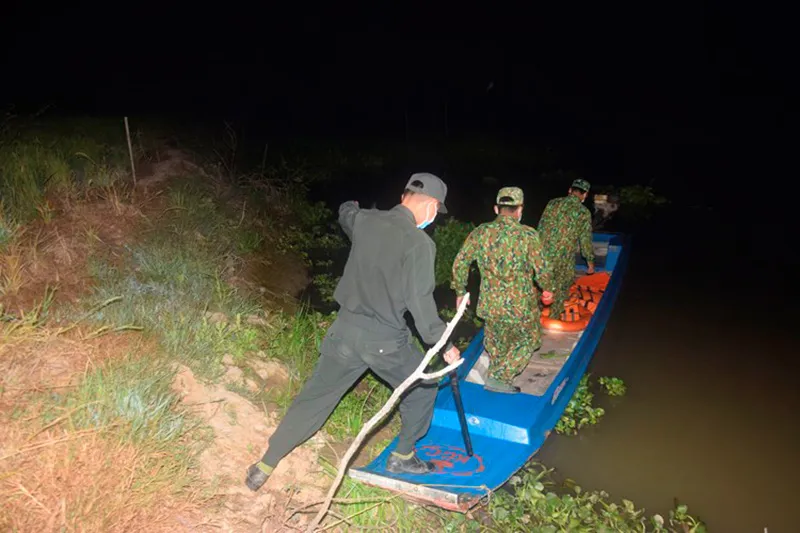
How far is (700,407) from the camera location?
7852 millimetres

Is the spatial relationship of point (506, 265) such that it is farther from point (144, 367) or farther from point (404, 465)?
point (144, 367)

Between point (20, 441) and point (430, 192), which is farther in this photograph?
point (430, 192)

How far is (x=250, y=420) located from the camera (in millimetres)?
5488

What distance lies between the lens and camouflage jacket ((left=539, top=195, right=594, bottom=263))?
777 centimetres

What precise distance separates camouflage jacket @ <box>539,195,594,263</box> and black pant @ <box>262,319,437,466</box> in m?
3.86

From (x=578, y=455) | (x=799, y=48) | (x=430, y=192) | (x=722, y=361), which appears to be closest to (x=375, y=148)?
(x=722, y=361)

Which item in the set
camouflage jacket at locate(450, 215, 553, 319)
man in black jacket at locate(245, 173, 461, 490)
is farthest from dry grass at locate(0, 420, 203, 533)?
camouflage jacket at locate(450, 215, 553, 319)

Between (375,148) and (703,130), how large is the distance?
17815mm

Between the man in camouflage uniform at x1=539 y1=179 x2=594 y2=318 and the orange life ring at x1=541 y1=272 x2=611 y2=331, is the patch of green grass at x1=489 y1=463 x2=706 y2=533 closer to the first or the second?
the orange life ring at x1=541 y1=272 x2=611 y2=331

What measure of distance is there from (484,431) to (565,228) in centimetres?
304

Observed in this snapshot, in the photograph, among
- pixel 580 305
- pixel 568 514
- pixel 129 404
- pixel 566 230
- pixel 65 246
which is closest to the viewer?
pixel 129 404

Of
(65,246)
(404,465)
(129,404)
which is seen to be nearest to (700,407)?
(404,465)

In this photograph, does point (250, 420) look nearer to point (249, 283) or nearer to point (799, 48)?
point (249, 283)

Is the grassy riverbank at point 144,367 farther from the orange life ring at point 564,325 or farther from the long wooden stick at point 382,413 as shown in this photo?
the orange life ring at point 564,325
